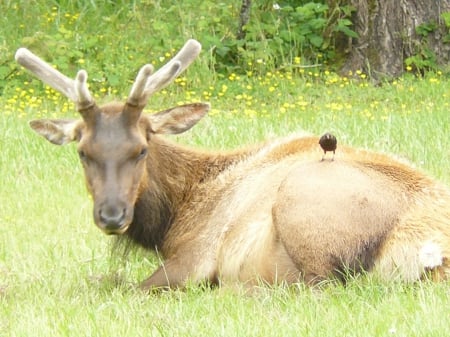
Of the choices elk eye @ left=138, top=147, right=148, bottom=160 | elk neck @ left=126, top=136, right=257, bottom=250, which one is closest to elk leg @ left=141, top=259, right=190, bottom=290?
elk neck @ left=126, top=136, right=257, bottom=250

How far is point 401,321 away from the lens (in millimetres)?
5625

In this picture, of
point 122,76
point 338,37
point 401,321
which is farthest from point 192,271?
point 338,37

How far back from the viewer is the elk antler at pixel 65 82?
22.5 ft

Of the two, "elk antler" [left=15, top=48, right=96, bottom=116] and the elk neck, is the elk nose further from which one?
"elk antler" [left=15, top=48, right=96, bottom=116]

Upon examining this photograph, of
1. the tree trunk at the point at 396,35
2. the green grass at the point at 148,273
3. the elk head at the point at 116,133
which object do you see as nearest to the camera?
the green grass at the point at 148,273

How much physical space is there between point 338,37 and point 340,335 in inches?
408

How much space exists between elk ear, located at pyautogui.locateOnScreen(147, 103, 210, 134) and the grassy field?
2.50 ft

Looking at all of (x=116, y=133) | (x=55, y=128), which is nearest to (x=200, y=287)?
(x=116, y=133)

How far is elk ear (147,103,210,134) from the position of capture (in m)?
7.26

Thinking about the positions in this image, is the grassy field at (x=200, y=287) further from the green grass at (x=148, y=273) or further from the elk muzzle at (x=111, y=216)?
the elk muzzle at (x=111, y=216)

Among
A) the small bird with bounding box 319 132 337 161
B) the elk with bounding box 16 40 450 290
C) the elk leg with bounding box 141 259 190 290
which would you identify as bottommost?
the elk leg with bounding box 141 259 190 290

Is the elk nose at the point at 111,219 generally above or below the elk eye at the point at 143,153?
below

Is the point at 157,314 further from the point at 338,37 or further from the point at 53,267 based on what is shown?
the point at 338,37

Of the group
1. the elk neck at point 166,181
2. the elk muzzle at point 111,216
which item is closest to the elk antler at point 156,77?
the elk neck at point 166,181
